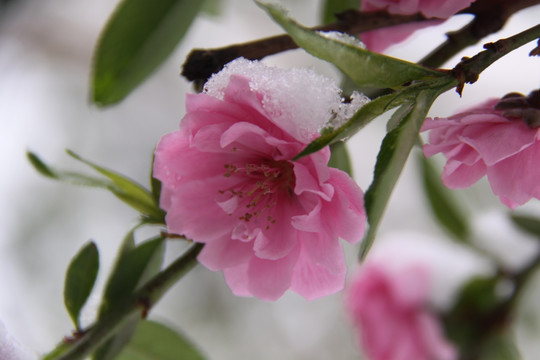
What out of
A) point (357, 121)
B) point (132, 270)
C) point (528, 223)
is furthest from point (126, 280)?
point (528, 223)

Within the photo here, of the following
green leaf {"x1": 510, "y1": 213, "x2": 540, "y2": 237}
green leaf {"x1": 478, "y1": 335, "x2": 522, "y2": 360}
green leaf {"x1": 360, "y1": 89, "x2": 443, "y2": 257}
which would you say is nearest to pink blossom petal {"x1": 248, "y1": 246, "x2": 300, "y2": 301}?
green leaf {"x1": 360, "y1": 89, "x2": 443, "y2": 257}

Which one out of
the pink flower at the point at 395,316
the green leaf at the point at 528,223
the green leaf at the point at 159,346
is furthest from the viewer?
the pink flower at the point at 395,316

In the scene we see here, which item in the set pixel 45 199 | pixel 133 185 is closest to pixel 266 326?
pixel 45 199

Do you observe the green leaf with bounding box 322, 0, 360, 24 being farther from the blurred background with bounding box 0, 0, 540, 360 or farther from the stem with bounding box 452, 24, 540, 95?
the blurred background with bounding box 0, 0, 540, 360

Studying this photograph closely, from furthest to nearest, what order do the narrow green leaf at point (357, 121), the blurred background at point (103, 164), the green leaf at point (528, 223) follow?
the blurred background at point (103, 164) < the green leaf at point (528, 223) < the narrow green leaf at point (357, 121)

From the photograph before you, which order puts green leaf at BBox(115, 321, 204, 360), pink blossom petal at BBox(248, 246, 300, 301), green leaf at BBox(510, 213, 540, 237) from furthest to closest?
green leaf at BBox(510, 213, 540, 237) → green leaf at BBox(115, 321, 204, 360) → pink blossom petal at BBox(248, 246, 300, 301)

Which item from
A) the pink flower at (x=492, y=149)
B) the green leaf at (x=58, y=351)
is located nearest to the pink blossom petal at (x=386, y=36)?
the pink flower at (x=492, y=149)

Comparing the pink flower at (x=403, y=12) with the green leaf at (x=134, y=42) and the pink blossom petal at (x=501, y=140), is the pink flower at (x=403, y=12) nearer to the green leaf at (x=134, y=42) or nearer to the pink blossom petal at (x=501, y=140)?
the pink blossom petal at (x=501, y=140)

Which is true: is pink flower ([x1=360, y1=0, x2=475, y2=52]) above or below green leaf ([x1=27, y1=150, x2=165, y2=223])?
above
